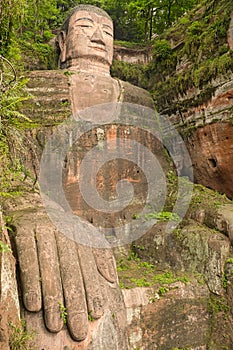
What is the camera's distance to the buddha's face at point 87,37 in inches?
484

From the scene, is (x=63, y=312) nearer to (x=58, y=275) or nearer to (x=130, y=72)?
(x=58, y=275)

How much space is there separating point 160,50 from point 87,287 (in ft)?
37.4

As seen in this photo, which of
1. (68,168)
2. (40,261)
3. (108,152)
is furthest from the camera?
(108,152)

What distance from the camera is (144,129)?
1174cm

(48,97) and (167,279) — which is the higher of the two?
(48,97)

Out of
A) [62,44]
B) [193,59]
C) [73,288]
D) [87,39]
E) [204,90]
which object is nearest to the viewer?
[73,288]

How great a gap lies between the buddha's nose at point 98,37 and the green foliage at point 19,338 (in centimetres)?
1071

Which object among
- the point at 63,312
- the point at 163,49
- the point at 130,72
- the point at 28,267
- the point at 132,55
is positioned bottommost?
the point at 63,312

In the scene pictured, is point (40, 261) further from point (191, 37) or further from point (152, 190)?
point (191, 37)

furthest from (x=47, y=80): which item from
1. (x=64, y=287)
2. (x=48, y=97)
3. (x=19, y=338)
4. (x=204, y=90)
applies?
(x=19, y=338)

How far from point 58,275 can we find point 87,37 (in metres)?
9.98

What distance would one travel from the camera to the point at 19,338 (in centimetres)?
413

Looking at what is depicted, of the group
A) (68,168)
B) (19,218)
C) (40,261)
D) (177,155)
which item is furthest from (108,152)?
(40,261)

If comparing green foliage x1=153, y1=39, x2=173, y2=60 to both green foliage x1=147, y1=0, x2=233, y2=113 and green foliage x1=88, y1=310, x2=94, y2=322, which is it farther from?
green foliage x1=88, y1=310, x2=94, y2=322
